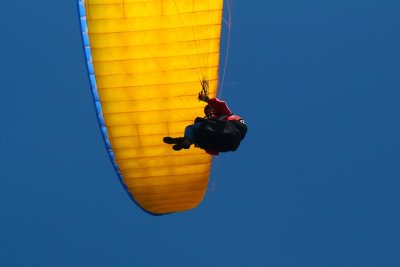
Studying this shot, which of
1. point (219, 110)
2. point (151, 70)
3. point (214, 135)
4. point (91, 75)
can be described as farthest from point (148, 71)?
point (214, 135)

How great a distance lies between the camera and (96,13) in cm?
977

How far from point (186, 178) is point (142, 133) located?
1100 mm

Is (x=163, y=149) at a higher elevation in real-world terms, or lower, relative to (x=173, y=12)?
lower

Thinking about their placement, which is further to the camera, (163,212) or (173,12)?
(163,212)

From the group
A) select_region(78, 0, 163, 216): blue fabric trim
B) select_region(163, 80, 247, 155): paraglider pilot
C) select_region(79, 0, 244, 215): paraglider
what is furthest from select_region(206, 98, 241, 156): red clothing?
select_region(78, 0, 163, 216): blue fabric trim

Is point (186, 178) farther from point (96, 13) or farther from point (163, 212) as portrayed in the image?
point (96, 13)

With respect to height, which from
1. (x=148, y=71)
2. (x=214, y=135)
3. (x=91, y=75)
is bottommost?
(x=214, y=135)

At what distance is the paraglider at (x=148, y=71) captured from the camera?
9906 mm

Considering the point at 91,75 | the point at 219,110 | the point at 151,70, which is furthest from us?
the point at 151,70

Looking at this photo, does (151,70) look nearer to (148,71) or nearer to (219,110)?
(148,71)

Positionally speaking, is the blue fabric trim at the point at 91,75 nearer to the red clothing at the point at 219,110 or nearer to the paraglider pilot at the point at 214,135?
the red clothing at the point at 219,110

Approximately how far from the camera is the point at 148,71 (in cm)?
1026

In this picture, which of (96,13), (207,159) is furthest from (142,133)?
(96,13)

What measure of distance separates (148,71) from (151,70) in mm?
41
